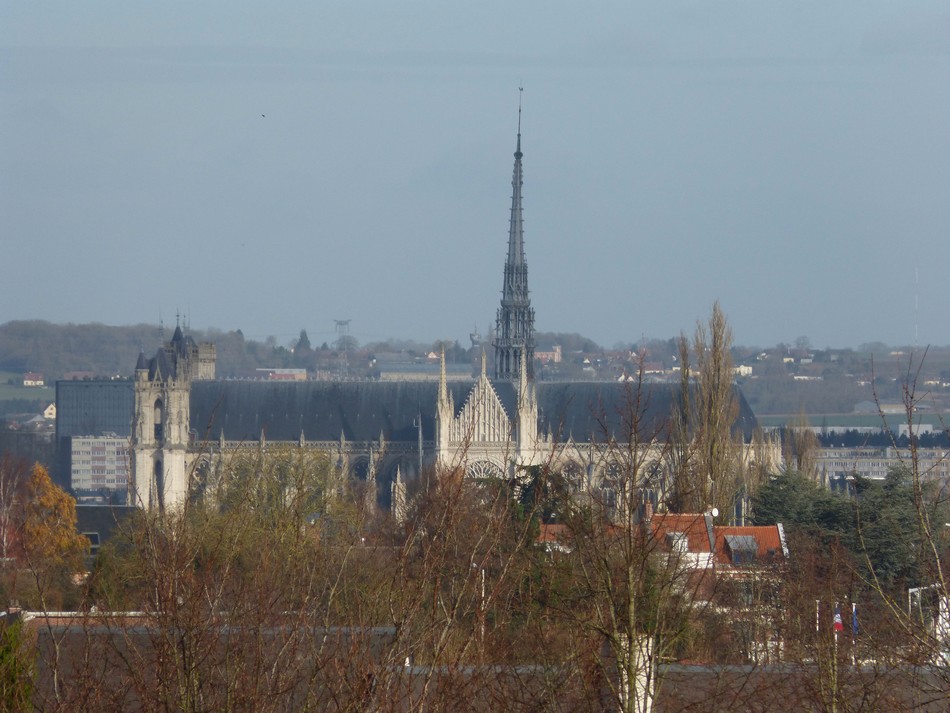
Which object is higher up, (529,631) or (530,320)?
(530,320)

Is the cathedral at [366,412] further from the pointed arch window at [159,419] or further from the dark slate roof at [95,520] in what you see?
the dark slate roof at [95,520]

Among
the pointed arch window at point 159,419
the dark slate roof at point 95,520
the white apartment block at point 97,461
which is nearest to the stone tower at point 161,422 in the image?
the pointed arch window at point 159,419

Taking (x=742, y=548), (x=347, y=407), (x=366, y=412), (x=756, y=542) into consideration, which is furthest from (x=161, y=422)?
(x=742, y=548)

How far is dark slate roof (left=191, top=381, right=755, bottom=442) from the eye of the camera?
300 ft

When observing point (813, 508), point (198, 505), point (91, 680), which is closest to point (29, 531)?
point (198, 505)

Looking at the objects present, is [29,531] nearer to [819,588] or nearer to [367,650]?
[819,588]

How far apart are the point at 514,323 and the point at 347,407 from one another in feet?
30.5

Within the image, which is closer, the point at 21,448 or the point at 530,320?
the point at 530,320

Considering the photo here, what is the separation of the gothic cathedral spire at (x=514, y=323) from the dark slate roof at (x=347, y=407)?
1.83m

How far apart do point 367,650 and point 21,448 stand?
124m

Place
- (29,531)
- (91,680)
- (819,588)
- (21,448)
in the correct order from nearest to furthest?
(91,680) → (819,588) → (29,531) → (21,448)

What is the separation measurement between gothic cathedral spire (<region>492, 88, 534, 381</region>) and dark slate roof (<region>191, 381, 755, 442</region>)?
1825 millimetres

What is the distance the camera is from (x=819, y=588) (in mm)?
29500

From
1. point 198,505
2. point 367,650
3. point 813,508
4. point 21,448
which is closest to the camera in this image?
point 367,650
